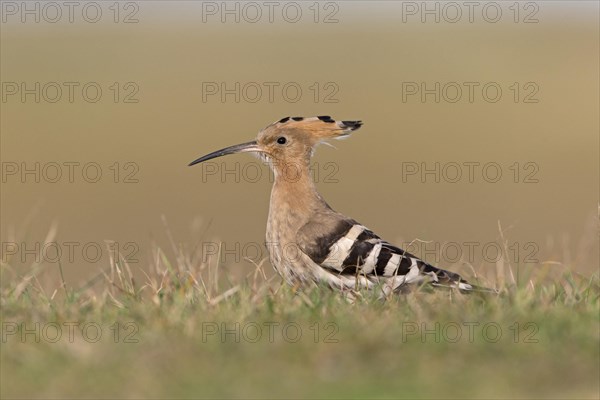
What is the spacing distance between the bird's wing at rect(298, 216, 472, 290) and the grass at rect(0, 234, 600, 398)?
514mm

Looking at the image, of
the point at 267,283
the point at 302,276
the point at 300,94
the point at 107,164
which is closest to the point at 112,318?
the point at 267,283

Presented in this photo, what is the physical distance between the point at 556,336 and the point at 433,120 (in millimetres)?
20013

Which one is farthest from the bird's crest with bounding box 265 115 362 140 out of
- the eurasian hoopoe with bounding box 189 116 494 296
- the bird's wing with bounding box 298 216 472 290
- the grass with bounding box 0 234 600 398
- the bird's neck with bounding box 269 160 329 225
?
the grass with bounding box 0 234 600 398

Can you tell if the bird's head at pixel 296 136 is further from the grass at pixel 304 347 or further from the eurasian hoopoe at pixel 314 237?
the grass at pixel 304 347

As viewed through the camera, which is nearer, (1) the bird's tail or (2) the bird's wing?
(1) the bird's tail

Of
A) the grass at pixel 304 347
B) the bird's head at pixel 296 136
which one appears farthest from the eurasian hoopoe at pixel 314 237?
the grass at pixel 304 347

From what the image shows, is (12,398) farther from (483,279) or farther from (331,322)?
(483,279)

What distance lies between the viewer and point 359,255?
18.2 ft

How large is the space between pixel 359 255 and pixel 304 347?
1741 mm

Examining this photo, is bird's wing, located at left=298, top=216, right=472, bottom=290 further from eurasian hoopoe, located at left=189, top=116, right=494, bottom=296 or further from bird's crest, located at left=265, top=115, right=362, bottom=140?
bird's crest, located at left=265, top=115, right=362, bottom=140

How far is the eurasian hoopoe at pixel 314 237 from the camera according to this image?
17.9ft

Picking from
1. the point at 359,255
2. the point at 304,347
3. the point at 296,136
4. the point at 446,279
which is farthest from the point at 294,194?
the point at 304,347

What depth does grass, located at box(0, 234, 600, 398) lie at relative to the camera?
362 cm

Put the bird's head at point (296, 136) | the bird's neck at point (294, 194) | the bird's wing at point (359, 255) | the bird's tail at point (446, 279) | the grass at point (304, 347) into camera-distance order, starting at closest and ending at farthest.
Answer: the grass at point (304, 347) < the bird's tail at point (446, 279) < the bird's wing at point (359, 255) < the bird's neck at point (294, 194) < the bird's head at point (296, 136)
